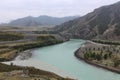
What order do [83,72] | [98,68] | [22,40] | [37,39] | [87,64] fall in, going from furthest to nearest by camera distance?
[37,39] → [22,40] → [87,64] → [98,68] → [83,72]

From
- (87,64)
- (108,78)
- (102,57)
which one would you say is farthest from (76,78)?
(102,57)

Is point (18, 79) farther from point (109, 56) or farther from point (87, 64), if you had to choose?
point (109, 56)

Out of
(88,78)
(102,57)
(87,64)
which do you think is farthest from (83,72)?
(102,57)

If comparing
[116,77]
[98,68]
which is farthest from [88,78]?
[98,68]

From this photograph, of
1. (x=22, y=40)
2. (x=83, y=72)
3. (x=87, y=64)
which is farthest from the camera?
(x=22, y=40)

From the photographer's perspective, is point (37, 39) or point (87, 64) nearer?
point (87, 64)

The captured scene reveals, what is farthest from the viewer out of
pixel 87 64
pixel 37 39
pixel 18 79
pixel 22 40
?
pixel 37 39

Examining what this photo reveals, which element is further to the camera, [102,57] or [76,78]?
[102,57]

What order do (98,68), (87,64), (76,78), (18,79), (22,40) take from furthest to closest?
(22,40), (87,64), (98,68), (76,78), (18,79)

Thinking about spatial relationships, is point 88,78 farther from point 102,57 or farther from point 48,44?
point 48,44
